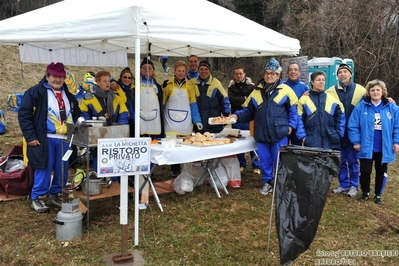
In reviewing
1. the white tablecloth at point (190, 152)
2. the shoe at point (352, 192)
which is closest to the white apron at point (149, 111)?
the white tablecloth at point (190, 152)

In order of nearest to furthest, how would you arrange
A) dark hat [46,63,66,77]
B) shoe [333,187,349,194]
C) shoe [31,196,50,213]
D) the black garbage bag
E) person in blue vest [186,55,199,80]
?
the black garbage bag, dark hat [46,63,66,77], shoe [31,196,50,213], shoe [333,187,349,194], person in blue vest [186,55,199,80]

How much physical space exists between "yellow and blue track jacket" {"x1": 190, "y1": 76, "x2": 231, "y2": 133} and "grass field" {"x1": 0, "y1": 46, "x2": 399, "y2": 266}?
44.2 inches

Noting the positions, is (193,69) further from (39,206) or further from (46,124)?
(39,206)

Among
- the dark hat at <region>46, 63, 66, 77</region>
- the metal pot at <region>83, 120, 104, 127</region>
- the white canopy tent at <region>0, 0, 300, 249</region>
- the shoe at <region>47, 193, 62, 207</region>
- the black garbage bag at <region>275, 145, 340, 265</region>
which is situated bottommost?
the shoe at <region>47, 193, 62, 207</region>

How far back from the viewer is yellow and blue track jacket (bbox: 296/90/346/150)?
172 inches

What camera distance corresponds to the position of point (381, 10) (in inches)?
452

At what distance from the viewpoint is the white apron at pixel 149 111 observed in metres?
4.58

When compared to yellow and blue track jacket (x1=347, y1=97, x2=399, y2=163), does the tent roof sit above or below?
above

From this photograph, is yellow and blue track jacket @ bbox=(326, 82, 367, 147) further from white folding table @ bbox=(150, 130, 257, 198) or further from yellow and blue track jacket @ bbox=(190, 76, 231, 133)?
yellow and blue track jacket @ bbox=(190, 76, 231, 133)

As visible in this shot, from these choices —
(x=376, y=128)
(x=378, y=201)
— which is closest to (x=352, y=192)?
(x=378, y=201)

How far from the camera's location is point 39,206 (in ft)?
13.0

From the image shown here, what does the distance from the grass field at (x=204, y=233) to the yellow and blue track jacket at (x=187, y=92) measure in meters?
1.07

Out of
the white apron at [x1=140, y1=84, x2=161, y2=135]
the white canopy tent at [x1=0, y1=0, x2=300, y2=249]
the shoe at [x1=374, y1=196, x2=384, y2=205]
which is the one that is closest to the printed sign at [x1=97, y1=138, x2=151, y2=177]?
the white canopy tent at [x1=0, y1=0, x2=300, y2=249]

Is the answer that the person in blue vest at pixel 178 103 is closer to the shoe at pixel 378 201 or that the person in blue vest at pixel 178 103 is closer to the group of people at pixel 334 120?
the group of people at pixel 334 120
